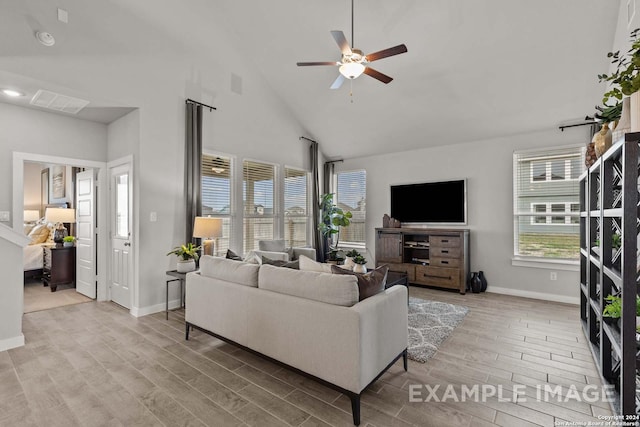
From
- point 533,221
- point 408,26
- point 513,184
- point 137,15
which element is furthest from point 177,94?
point 533,221

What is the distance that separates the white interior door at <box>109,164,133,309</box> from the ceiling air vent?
0.88 m

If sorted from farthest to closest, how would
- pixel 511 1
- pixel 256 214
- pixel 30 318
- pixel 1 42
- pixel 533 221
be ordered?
1. pixel 256 214
2. pixel 533 221
3. pixel 30 318
4. pixel 511 1
5. pixel 1 42

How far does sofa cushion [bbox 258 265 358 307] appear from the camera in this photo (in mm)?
2137

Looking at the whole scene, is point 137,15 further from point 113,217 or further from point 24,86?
point 113,217

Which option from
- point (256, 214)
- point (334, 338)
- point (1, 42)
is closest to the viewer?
point (334, 338)

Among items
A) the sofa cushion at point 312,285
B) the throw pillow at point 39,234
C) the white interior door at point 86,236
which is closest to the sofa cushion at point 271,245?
the white interior door at point 86,236

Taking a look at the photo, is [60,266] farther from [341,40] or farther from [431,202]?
[431,202]

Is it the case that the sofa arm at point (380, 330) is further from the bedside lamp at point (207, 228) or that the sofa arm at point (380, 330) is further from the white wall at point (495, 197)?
the white wall at point (495, 197)

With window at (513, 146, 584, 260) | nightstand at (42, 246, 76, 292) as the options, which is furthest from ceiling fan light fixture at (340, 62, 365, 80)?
nightstand at (42, 246, 76, 292)

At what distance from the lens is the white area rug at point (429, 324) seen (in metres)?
3.02

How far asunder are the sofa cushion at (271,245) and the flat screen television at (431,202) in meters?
2.34

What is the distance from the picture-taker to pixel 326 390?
232 cm

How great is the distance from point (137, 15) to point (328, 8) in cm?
243

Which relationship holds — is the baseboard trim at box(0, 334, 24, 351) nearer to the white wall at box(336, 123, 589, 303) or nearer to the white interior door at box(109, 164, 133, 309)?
the white interior door at box(109, 164, 133, 309)
